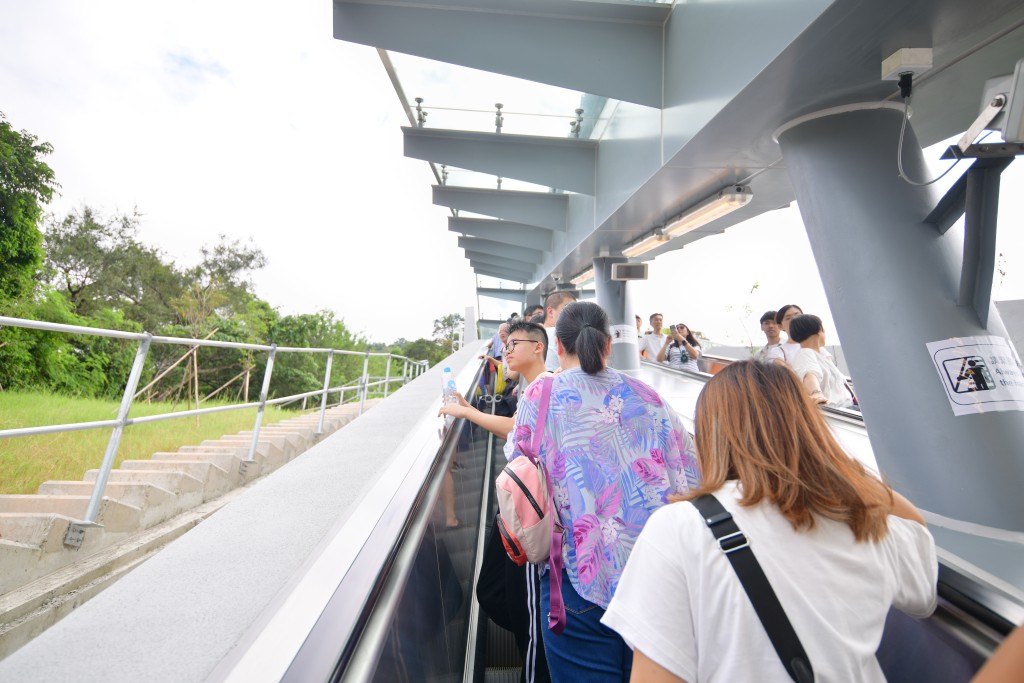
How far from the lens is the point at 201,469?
447 centimetres

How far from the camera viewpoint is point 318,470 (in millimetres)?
2287

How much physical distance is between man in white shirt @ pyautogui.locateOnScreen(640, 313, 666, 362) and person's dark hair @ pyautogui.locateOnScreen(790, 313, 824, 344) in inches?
243

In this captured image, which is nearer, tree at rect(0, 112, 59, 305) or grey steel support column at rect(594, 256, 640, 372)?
grey steel support column at rect(594, 256, 640, 372)

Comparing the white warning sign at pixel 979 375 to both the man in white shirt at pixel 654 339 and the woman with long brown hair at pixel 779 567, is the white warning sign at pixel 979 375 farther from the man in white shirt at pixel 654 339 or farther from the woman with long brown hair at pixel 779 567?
the man in white shirt at pixel 654 339

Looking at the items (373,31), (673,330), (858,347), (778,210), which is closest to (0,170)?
(373,31)

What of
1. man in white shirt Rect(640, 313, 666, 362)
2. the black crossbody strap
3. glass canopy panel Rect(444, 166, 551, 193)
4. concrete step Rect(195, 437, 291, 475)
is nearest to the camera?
the black crossbody strap

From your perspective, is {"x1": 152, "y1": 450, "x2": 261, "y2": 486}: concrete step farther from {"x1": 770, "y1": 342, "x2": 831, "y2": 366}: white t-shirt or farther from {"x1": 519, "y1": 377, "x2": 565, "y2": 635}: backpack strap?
{"x1": 770, "y1": 342, "x2": 831, "y2": 366}: white t-shirt

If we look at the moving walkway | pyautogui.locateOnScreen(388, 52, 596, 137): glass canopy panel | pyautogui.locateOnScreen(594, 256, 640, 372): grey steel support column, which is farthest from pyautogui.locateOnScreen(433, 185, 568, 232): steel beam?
the moving walkway

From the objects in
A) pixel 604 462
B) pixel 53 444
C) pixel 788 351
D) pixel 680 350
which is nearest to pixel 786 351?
pixel 788 351

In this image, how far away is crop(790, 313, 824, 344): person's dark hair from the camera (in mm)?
4237

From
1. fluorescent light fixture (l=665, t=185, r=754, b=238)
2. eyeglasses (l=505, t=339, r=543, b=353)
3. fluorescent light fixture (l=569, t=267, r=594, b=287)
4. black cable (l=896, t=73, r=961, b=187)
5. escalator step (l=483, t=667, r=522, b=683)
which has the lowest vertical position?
escalator step (l=483, t=667, r=522, b=683)

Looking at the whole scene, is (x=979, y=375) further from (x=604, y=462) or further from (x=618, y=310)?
(x=618, y=310)

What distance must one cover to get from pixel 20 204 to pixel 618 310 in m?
14.6

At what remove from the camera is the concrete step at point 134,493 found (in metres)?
3.50
